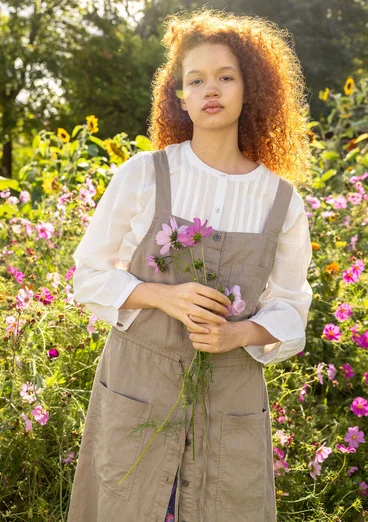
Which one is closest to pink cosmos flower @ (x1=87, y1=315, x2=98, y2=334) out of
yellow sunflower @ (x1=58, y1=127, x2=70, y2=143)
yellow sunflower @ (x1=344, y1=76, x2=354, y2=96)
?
yellow sunflower @ (x1=58, y1=127, x2=70, y2=143)

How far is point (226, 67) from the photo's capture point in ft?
5.18

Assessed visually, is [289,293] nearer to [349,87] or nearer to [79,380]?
[79,380]

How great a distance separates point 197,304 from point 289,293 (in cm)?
31

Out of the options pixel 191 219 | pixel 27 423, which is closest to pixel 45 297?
pixel 27 423

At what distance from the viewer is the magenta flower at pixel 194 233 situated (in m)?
1.38

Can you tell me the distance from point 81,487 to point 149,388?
0.35 m

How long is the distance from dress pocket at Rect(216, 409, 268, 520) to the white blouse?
0.52 feet

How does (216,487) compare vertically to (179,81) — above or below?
below

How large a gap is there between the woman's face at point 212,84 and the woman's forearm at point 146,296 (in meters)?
0.41

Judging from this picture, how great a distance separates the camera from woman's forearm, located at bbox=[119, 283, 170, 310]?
1451 millimetres

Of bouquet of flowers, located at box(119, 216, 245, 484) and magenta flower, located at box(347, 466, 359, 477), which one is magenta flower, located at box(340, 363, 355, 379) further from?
bouquet of flowers, located at box(119, 216, 245, 484)

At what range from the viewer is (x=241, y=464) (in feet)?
5.07

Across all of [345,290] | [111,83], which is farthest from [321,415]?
→ [111,83]

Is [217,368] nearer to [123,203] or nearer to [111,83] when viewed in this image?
[123,203]
